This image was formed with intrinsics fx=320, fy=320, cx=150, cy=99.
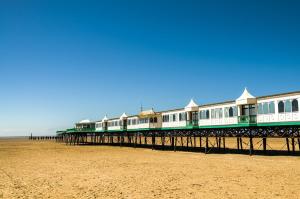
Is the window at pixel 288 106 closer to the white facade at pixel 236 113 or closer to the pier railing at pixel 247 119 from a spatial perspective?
the white facade at pixel 236 113

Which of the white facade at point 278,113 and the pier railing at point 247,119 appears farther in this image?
the pier railing at point 247,119

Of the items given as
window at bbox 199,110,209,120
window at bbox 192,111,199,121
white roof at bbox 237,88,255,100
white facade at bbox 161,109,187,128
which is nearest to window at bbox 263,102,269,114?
white roof at bbox 237,88,255,100

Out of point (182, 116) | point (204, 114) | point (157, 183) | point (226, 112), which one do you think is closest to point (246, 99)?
point (226, 112)

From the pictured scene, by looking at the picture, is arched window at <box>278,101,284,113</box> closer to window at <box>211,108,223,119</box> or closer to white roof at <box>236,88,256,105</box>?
white roof at <box>236,88,256,105</box>

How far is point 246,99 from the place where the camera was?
94.8 feet

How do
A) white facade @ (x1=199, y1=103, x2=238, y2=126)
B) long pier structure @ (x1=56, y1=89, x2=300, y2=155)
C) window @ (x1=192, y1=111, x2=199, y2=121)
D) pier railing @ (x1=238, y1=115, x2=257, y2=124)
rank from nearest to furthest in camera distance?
long pier structure @ (x1=56, y1=89, x2=300, y2=155)
pier railing @ (x1=238, y1=115, x2=257, y2=124)
white facade @ (x1=199, y1=103, x2=238, y2=126)
window @ (x1=192, y1=111, x2=199, y2=121)

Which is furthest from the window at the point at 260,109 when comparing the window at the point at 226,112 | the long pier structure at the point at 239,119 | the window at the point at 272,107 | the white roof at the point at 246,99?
the window at the point at 226,112

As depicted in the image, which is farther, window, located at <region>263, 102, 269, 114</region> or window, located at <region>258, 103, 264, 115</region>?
window, located at <region>258, 103, 264, 115</region>

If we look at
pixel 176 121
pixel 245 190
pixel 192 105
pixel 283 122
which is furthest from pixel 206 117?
pixel 245 190

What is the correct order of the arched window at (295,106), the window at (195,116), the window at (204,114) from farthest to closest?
1. the window at (195,116)
2. the window at (204,114)
3. the arched window at (295,106)

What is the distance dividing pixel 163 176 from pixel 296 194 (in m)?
7.71

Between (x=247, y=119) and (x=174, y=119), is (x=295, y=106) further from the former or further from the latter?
(x=174, y=119)

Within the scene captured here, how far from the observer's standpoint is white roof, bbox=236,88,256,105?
2876cm

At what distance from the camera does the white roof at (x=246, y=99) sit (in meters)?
28.8
